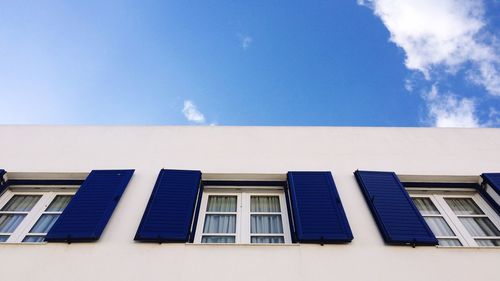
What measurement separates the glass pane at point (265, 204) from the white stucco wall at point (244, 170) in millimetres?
414

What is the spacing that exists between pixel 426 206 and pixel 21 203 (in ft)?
19.1

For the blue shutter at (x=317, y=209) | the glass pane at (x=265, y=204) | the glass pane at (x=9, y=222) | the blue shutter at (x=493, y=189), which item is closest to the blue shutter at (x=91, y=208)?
the glass pane at (x=9, y=222)

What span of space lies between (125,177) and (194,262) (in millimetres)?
1799

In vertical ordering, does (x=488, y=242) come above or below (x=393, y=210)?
below

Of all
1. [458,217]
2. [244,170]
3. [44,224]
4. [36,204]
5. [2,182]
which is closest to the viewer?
[44,224]

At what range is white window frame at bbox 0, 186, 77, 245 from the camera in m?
3.95

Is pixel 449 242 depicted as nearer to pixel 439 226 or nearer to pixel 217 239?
pixel 439 226

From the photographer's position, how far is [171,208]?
13.0 feet

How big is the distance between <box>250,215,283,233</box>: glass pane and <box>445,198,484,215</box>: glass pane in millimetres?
2531

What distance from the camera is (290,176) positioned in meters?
4.53

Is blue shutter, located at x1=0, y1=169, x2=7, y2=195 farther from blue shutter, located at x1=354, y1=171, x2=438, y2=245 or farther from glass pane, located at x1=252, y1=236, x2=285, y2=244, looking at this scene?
blue shutter, located at x1=354, y1=171, x2=438, y2=245

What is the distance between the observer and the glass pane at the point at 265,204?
4.44 m

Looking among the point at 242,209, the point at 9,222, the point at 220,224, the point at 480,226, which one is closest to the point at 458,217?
the point at 480,226

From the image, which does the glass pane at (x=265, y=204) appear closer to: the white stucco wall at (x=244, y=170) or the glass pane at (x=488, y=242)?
the white stucco wall at (x=244, y=170)
